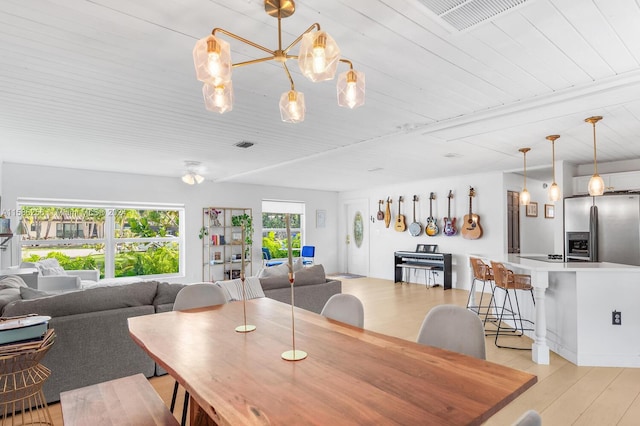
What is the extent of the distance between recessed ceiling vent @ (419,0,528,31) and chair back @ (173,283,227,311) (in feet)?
7.62

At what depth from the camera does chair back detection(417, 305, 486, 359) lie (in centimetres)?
173

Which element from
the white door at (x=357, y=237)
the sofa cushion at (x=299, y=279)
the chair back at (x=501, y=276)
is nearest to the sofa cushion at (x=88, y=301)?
the sofa cushion at (x=299, y=279)

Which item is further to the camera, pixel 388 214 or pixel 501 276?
pixel 388 214

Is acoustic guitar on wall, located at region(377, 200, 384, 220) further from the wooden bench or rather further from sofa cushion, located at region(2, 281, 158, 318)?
the wooden bench

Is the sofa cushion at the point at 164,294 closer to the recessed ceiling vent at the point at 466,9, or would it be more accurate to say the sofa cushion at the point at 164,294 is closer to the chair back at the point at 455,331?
the chair back at the point at 455,331

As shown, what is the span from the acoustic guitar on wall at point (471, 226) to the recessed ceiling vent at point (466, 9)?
5.75 metres

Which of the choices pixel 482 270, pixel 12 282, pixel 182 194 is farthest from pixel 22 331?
pixel 182 194

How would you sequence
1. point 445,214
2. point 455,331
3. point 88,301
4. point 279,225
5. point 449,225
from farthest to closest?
point 279,225, point 445,214, point 449,225, point 88,301, point 455,331

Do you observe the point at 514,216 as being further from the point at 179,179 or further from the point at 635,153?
the point at 179,179

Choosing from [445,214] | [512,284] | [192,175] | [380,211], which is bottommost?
[512,284]

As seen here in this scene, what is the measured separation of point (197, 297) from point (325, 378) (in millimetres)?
1718

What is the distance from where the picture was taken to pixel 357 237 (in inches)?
389

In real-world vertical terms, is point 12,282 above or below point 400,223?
below

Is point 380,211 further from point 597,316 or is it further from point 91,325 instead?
point 91,325
